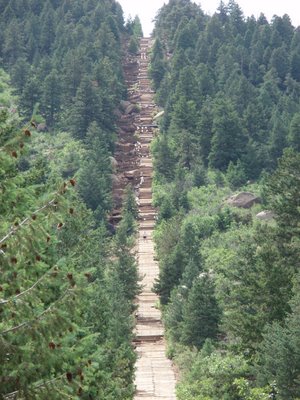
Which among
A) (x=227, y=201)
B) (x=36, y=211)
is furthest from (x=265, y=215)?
(x=36, y=211)

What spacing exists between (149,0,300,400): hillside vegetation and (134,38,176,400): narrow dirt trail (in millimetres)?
→ 1330

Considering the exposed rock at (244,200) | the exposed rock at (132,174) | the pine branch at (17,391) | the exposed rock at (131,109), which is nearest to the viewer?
the pine branch at (17,391)

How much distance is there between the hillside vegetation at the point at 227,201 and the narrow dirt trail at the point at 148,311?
133 cm

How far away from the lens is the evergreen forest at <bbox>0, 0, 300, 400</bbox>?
1031 centimetres

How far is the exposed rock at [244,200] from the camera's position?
71.2 metres

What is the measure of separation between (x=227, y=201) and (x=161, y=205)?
6.24 metres

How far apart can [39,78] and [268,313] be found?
6859 centimetres

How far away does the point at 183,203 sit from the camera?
72938 millimetres

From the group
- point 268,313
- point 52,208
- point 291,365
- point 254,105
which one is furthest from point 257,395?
point 254,105

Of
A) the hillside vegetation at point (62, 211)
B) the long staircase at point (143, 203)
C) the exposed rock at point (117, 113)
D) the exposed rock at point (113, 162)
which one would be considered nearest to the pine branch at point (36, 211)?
the hillside vegetation at point (62, 211)

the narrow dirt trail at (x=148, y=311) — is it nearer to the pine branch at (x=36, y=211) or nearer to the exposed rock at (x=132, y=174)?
the exposed rock at (x=132, y=174)

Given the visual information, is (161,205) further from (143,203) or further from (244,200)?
(244,200)

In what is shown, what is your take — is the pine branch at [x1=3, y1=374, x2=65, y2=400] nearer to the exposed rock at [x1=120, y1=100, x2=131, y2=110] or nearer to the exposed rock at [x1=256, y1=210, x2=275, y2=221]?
the exposed rock at [x1=256, y1=210, x2=275, y2=221]

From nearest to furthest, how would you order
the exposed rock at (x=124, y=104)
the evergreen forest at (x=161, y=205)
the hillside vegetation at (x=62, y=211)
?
the hillside vegetation at (x=62, y=211) < the evergreen forest at (x=161, y=205) < the exposed rock at (x=124, y=104)
